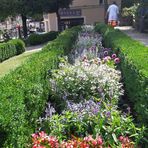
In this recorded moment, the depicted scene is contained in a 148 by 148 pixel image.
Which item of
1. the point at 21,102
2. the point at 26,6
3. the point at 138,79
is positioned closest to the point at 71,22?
the point at 26,6

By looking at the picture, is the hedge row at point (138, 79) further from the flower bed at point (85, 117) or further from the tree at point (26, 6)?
the tree at point (26, 6)

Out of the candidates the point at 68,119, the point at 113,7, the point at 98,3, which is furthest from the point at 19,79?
the point at 98,3

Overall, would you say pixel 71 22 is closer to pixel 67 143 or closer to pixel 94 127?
pixel 94 127

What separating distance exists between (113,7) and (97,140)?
15198 millimetres

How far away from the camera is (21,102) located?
12.4 ft

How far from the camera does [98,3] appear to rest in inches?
1725

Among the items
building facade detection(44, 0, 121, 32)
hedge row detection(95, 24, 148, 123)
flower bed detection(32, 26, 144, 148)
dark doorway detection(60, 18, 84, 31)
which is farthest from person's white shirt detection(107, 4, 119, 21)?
dark doorway detection(60, 18, 84, 31)

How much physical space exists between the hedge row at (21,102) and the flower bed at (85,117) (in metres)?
0.16

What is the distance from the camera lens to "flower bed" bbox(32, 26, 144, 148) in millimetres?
4152

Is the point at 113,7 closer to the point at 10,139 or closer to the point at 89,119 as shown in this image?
the point at 89,119

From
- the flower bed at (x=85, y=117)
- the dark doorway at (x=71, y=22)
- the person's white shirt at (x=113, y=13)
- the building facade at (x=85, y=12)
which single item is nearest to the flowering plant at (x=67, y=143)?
the flower bed at (x=85, y=117)

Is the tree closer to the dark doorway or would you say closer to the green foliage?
the dark doorway

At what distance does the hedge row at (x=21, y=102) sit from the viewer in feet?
10.8

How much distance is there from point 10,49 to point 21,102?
17.3 metres
